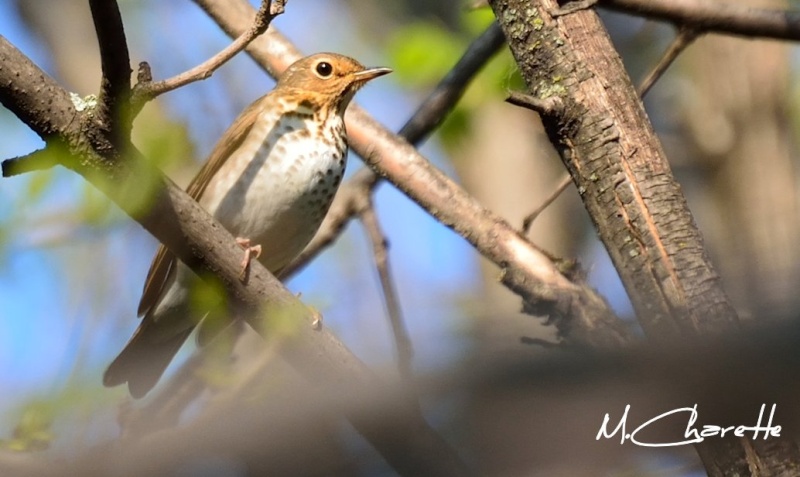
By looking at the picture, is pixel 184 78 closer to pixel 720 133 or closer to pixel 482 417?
pixel 482 417

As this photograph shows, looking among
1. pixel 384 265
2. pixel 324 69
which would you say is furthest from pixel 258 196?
pixel 324 69

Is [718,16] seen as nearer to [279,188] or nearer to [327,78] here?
[279,188]

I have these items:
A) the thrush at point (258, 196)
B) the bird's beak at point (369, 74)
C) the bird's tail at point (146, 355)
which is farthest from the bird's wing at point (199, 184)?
the bird's beak at point (369, 74)

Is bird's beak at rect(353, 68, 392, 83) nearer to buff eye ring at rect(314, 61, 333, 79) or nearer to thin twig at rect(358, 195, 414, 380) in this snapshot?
buff eye ring at rect(314, 61, 333, 79)

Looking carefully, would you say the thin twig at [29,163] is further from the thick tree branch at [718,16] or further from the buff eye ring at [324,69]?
the buff eye ring at [324,69]

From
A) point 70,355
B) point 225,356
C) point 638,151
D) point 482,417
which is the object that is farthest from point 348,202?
point 482,417

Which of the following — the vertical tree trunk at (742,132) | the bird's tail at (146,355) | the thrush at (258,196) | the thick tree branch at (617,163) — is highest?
the vertical tree trunk at (742,132)

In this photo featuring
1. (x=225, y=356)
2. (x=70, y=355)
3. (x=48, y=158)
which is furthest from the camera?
(x=225, y=356)
